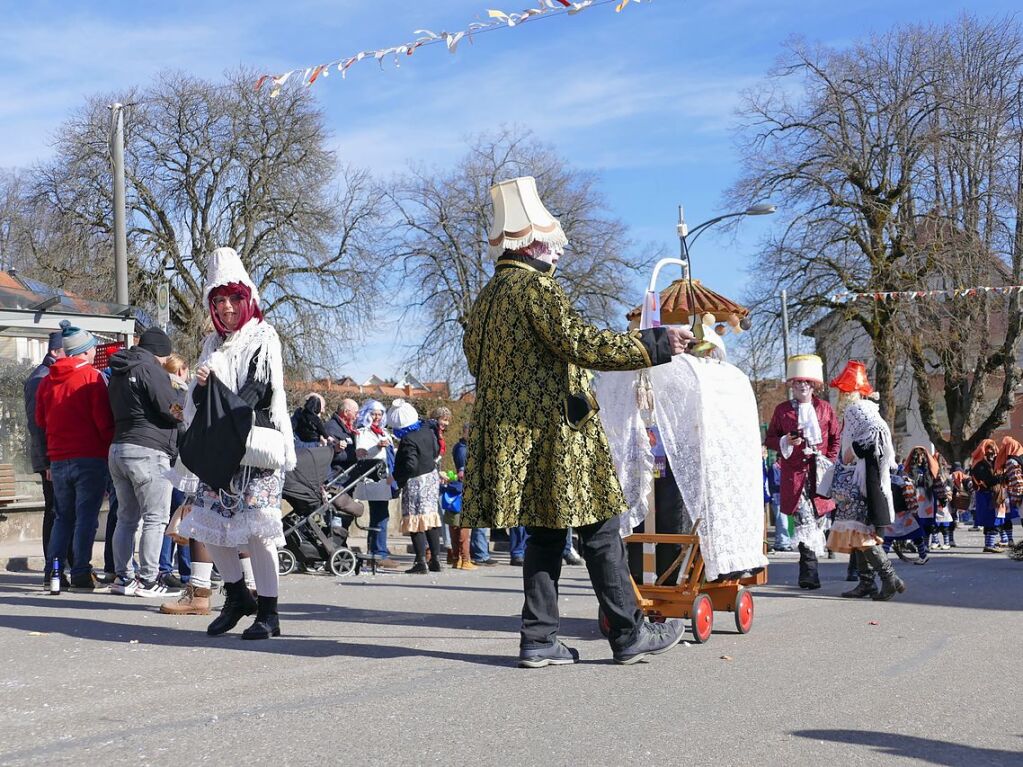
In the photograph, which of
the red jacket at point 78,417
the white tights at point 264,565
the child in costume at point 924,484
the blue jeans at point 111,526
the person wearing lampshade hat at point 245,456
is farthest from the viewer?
the child in costume at point 924,484

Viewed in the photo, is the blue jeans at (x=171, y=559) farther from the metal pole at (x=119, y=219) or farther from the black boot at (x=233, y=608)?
the metal pole at (x=119, y=219)

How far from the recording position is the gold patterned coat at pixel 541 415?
5699 mm

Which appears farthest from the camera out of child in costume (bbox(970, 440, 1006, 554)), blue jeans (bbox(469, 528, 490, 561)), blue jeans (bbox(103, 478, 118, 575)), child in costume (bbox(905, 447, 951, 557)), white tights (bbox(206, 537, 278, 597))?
child in costume (bbox(970, 440, 1006, 554))

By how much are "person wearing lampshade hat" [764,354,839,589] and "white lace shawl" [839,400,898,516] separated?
32.4 inches

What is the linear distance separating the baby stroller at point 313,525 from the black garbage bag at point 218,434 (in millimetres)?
5238

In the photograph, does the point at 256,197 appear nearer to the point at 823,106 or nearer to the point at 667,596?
the point at 823,106

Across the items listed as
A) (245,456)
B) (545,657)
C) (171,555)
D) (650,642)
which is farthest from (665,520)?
(171,555)

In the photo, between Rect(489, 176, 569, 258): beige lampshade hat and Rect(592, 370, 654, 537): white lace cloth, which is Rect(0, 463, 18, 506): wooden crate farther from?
Rect(489, 176, 569, 258): beige lampshade hat

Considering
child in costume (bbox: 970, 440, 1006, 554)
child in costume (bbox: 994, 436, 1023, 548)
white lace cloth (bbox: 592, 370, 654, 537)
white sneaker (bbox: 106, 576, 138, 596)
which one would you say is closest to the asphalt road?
white sneaker (bbox: 106, 576, 138, 596)

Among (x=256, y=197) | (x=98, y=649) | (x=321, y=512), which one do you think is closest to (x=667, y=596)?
(x=98, y=649)

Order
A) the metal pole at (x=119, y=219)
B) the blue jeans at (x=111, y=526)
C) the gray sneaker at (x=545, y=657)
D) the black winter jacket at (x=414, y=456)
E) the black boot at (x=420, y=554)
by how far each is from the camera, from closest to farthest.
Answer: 1. the gray sneaker at (x=545, y=657)
2. the blue jeans at (x=111, y=526)
3. the black boot at (x=420, y=554)
4. the black winter jacket at (x=414, y=456)
5. the metal pole at (x=119, y=219)

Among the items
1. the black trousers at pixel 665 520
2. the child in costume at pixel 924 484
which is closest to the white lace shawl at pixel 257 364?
the black trousers at pixel 665 520

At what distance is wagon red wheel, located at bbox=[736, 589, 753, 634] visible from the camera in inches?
288

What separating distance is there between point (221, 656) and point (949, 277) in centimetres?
3341
